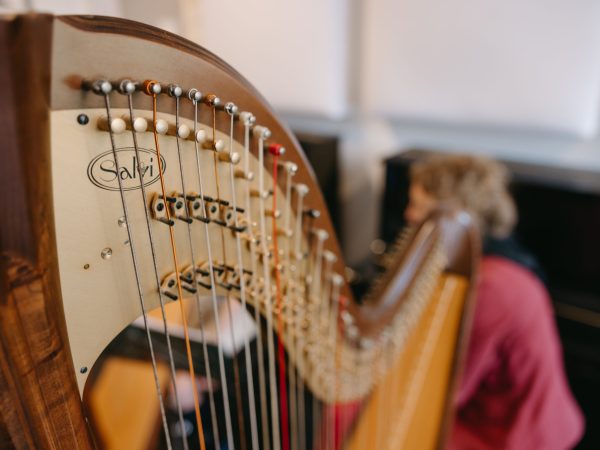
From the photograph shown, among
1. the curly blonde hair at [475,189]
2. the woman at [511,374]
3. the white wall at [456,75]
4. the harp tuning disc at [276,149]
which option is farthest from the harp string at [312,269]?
the curly blonde hair at [475,189]

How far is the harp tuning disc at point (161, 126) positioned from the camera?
0.33 metres

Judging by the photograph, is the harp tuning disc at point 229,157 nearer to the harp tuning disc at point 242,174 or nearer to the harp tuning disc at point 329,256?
the harp tuning disc at point 242,174

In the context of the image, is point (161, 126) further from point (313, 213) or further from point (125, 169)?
point (313, 213)

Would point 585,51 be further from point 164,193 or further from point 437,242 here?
point 164,193

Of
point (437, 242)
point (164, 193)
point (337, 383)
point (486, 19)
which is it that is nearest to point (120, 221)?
point (164, 193)

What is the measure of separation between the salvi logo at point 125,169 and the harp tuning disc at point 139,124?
0.02 m

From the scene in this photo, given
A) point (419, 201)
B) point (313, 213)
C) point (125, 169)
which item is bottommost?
point (419, 201)

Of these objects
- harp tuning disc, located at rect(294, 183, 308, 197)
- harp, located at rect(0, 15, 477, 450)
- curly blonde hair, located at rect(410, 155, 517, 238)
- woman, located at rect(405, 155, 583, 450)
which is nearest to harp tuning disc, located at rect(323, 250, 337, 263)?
harp, located at rect(0, 15, 477, 450)

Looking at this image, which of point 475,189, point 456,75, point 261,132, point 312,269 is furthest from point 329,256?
point 456,75

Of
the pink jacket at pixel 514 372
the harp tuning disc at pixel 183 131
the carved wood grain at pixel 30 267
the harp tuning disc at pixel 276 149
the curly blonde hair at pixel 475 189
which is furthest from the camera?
the curly blonde hair at pixel 475 189

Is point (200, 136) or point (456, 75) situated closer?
point (200, 136)

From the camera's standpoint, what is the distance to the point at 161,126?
0.34 m

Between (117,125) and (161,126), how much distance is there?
4 cm

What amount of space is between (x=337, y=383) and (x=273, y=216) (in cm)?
53
